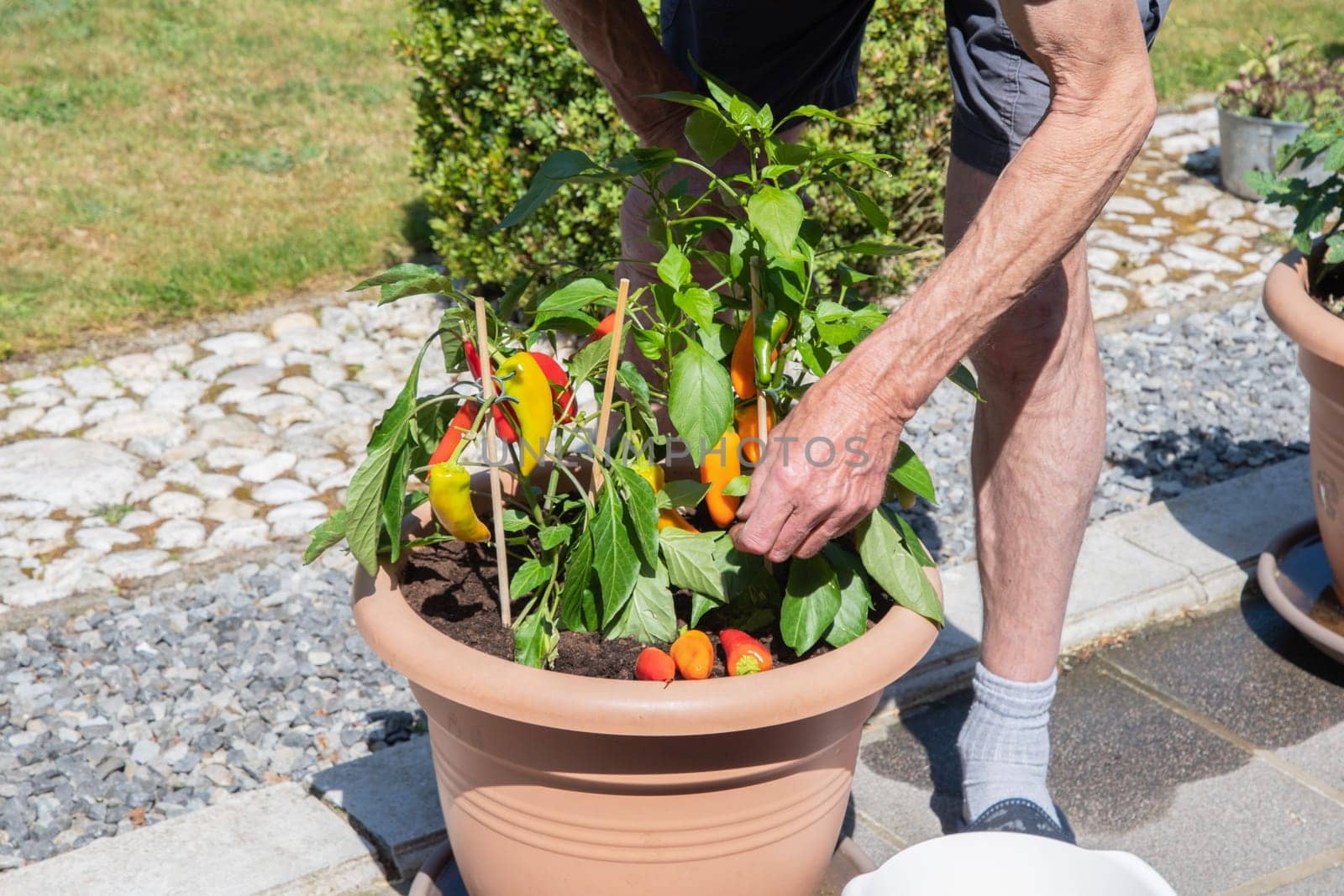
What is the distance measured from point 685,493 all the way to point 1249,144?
429cm

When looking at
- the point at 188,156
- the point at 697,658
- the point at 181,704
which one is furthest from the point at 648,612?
the point at 188,156

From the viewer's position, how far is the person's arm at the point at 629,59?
2156 mm

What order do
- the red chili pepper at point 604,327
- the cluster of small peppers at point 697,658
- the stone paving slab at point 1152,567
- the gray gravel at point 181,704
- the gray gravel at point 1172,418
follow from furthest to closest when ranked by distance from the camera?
the gray gravel at point 1172,418, the stone paving slab at point 1152,567, the gray gravel at point 181,704, the red chili pepper at point 604,327, the cluster of small peppers at point 697,658

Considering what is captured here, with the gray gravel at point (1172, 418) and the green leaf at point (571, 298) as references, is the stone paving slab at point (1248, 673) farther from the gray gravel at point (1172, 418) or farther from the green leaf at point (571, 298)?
the green leaf at point (571, 298)

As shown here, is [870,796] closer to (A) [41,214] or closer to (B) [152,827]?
(B) [152,827]

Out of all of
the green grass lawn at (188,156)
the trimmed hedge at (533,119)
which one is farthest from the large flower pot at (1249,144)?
the green grass lawn at (188,156)

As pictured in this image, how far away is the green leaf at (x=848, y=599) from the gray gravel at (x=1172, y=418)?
1305 mm

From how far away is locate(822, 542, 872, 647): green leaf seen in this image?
1668 millimetres

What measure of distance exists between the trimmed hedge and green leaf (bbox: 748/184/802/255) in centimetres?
239

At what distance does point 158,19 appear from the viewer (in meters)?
7.16

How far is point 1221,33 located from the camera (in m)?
7.05

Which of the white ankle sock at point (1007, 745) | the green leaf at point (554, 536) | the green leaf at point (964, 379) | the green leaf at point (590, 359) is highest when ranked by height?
A: the green leaf at point (590, 359)

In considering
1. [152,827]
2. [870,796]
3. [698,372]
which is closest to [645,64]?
[698,372]

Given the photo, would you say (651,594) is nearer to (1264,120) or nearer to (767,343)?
(767,343)
